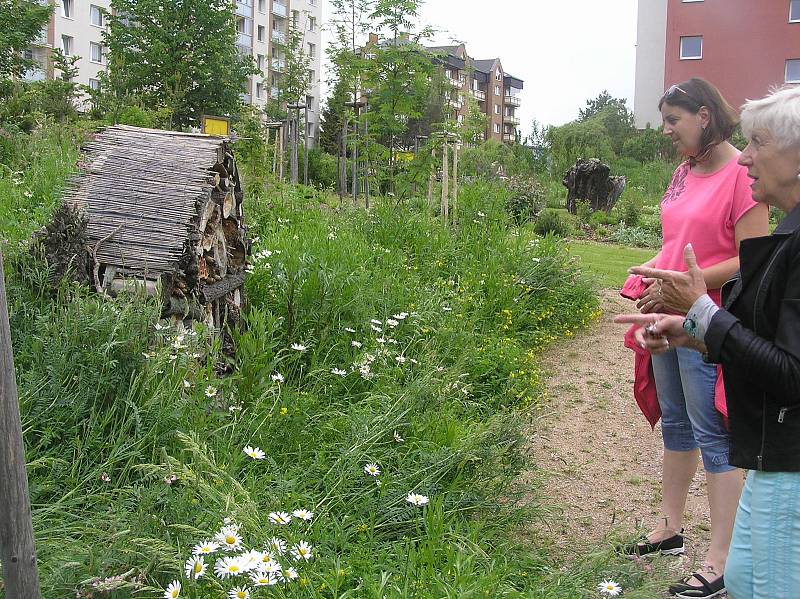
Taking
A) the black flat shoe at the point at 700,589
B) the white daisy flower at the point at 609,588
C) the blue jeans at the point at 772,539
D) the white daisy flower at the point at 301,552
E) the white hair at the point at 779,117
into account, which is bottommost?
the black flat shoe at the point at 700,589

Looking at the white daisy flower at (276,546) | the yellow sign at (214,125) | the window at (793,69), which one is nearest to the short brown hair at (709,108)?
the white daisy flower at (276,546)

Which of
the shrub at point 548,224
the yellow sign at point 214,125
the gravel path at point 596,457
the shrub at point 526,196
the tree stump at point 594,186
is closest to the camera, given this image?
the gravel path at point 596,457

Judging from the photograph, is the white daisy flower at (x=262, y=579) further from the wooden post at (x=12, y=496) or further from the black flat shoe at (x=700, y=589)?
the black flat shoe at (x=700, y=589)

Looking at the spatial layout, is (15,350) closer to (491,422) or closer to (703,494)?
(491,422)

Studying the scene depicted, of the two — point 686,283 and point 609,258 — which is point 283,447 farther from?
point 609,258

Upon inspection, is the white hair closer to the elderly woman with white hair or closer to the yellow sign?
the elderly woman with white hair

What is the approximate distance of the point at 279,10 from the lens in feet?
210

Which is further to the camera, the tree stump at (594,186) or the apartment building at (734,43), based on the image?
the apartment building at (734,43)

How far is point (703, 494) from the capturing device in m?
4.76

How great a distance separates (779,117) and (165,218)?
10.6ft

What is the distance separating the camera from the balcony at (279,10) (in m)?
63.2

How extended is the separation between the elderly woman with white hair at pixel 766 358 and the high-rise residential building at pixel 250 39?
102 feet

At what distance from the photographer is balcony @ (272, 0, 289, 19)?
63.2 meters

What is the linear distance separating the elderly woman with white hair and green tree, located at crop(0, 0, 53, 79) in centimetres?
2328
